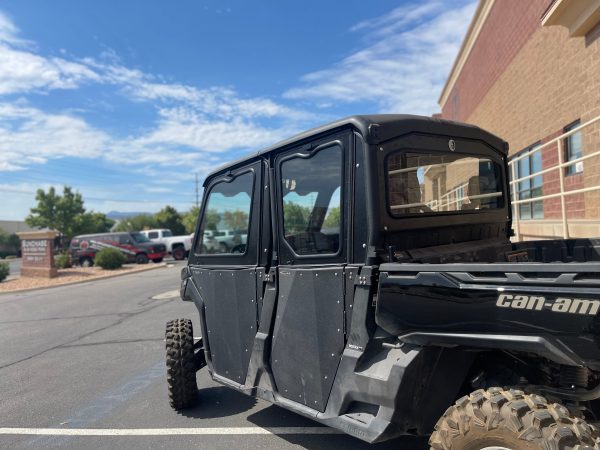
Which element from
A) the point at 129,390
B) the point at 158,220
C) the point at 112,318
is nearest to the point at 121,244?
the point at 112,318

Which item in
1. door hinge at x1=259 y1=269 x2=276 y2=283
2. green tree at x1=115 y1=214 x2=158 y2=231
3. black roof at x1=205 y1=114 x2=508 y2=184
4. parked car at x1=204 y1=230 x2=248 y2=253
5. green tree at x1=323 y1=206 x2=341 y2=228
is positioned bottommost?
door hinge at x1=259 y1=269 x2=276 y2=283

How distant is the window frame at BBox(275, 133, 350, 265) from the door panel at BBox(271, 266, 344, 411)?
0.08 metres

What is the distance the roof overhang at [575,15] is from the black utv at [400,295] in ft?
18.5

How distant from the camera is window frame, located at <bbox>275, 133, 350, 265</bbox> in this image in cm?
284

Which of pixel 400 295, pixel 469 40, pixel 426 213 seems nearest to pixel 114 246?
pixel 469 40

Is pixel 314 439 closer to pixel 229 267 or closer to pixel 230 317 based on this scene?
pixel 230 317

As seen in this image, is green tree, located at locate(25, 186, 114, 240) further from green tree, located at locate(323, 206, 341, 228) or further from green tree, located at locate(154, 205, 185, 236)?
green tree, located at locate(323, 206, 341, 228)

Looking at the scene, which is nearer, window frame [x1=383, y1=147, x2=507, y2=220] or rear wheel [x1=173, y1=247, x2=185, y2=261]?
window frame [x1=383, y1=147, x2=507, y2=220]

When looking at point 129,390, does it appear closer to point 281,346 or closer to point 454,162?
point 281,346

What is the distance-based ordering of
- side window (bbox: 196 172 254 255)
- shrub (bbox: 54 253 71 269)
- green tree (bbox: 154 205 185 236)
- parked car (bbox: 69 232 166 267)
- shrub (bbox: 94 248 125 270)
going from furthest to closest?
green tree (bbox: 154 205 185 236)
parked car (bbox: 69 232 166 267)
shrub (bbox: 54 253 71 269)
shrub (bbox: 94 248 125 270)
side window (bbox: 196 172 254 255)

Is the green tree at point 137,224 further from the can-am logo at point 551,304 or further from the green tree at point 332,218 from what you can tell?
the can-am logo at point 551,304

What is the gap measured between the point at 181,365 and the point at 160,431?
22.3 inches

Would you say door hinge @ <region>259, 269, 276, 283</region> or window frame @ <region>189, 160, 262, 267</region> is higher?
window frame @ <region>189, 160, 262, 267</region>

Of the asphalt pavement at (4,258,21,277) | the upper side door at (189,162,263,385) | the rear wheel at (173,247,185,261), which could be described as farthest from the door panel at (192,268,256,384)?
the rear wheel at (173,247,185,261)
